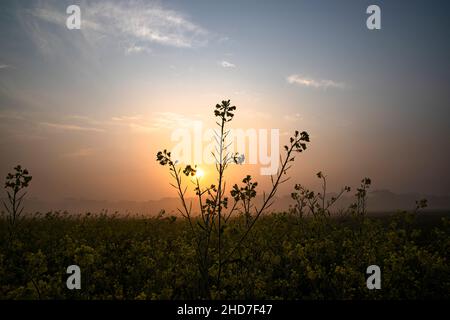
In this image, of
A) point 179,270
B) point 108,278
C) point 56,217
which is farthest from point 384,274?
point 56,217

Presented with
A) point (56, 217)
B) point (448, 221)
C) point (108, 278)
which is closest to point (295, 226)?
point (448, 221)

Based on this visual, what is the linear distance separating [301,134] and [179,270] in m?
3.25

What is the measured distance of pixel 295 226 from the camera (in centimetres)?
1063

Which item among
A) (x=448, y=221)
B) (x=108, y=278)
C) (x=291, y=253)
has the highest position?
(x=448, y=221)

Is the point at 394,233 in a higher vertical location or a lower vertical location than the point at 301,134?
lower

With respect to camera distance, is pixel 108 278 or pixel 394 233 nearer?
pixel 108 278

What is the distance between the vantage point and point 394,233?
7316 mm

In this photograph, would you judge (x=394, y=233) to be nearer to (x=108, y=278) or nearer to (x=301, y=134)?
(x=301, y=134)

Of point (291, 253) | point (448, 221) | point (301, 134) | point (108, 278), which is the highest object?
point (301, 134)

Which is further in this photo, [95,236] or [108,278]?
[95,236]
